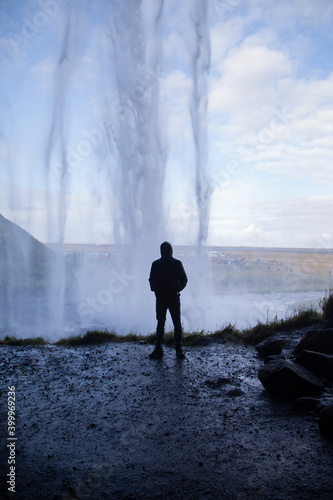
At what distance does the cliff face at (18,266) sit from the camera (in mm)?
39906

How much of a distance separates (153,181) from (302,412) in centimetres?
2009

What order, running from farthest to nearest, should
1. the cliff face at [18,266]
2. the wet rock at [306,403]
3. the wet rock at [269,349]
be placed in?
the cliff face at [18,266]
the wet rock at [269,349]
the wet rock at [306,403]

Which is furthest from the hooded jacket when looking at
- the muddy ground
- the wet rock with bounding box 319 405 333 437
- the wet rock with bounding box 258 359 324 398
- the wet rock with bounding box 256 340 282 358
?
the wet rock with bounding box 319 405 333 437

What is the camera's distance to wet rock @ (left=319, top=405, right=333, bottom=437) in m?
3.63

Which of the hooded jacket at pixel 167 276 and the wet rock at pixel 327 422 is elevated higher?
the hooded jacket at pixel 167 276

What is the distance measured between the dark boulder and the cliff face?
3347cm

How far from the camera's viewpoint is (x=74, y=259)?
6469 centimetres

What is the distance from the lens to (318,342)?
20.7 ft

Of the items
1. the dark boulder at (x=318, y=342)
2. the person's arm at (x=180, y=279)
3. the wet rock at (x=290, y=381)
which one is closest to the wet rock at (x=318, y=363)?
the wet rock at (x=290, y=381)

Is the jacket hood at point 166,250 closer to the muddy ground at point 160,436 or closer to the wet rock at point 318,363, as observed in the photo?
the muddy ground at point 160,436

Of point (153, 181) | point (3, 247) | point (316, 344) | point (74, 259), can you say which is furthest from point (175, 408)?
point (74, 259)

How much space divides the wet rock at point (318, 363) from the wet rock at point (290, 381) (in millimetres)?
328

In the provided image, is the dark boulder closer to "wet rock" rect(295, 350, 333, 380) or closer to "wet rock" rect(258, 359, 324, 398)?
"wet rock" rect(295, 350, 333, 380)

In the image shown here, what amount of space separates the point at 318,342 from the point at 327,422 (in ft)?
9.54
